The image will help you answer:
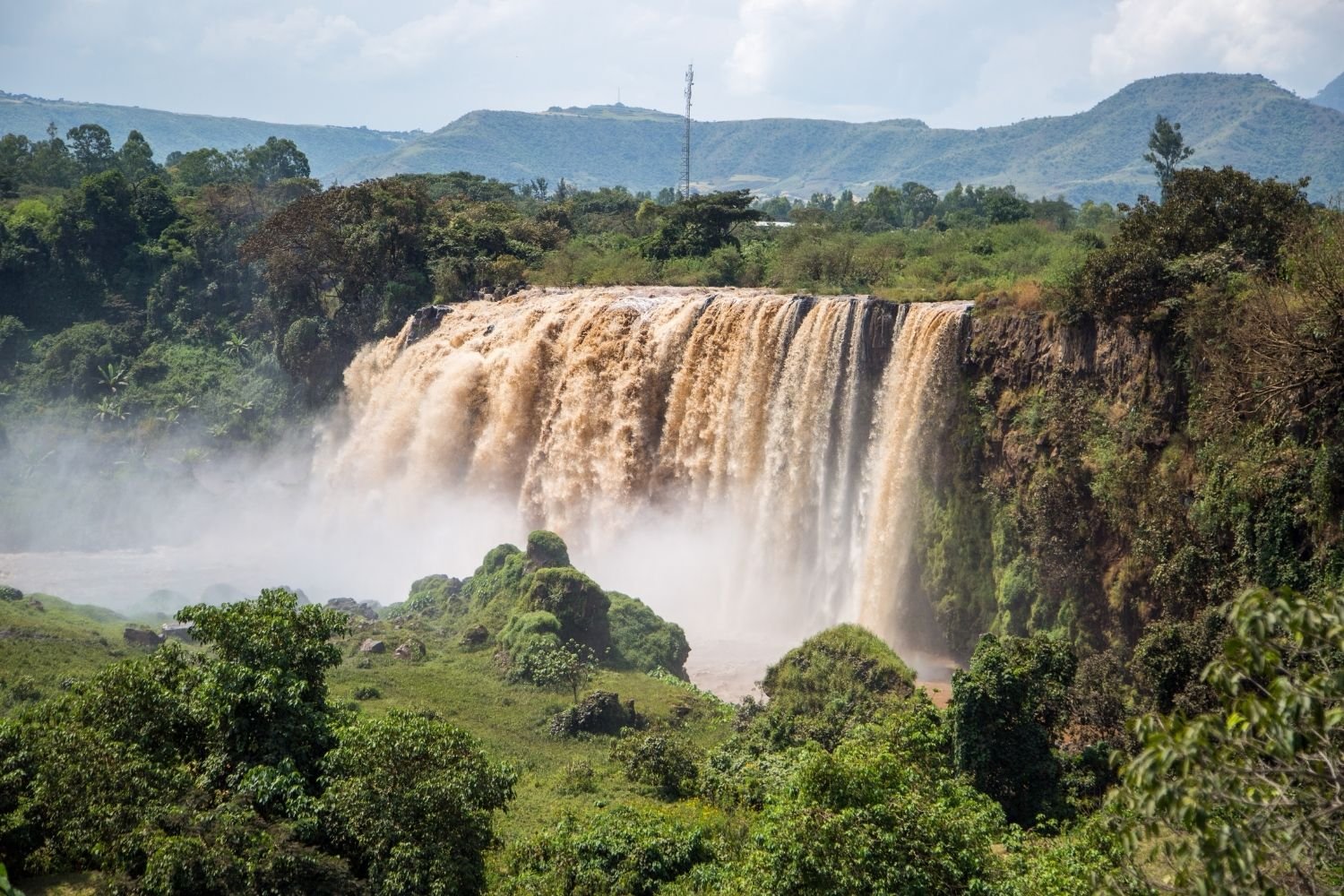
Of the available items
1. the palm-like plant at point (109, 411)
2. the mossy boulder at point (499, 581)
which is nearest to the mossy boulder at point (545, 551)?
the mossy boulder at point (499, 581)

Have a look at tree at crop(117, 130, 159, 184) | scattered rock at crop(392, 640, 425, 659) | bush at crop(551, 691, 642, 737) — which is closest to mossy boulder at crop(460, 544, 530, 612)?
scattered rock at crop(392, 640, 425, 659)

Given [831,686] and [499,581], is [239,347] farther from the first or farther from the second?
[831,686]

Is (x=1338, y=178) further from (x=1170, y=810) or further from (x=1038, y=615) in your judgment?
(x=1170, y=810)

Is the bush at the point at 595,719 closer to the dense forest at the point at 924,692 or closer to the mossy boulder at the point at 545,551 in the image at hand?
the dense forest at the point at 924,692

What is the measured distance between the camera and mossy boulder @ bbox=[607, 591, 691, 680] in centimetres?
2478

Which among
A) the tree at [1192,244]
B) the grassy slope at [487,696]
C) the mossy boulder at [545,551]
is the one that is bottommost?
the grassy slope at [487,696]

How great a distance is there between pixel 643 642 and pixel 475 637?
12.5 feet

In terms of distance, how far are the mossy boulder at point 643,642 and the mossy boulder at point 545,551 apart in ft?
6.77

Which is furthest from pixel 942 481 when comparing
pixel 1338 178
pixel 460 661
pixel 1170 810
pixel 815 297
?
pixel 1338 178

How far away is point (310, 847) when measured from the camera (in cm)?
1149

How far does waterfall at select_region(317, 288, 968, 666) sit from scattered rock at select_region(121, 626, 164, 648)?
10584 millimetres

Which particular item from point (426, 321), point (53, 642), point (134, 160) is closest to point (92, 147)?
point (134, 160)

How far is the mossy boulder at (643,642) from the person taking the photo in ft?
81.3

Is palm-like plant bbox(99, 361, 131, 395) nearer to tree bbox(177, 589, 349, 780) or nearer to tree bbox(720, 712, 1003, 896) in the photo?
tree bbox(177, 589, 349, 780)
